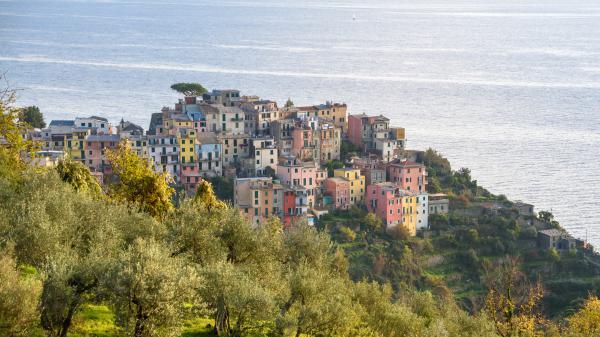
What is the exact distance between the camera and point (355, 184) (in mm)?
52750

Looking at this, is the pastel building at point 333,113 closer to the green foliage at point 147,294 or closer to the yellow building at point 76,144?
the yellow building at point 76,144

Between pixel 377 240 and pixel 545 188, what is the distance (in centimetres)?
2019

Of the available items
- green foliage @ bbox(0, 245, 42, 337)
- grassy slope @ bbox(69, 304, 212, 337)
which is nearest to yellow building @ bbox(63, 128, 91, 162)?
grassy slope @ bbox(69, 304, 212, 337)

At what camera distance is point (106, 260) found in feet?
66.7

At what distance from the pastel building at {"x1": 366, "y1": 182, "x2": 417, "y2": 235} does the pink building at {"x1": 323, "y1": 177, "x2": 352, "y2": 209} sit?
3.66 feet

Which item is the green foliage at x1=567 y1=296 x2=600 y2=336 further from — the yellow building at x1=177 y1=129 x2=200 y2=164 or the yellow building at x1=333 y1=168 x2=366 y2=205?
the yellow building at x1=177 y1=129 x2=200 y2=164

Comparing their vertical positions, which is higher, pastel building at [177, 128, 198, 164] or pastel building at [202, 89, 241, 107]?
pastel building at [202, 89, 241, 107]

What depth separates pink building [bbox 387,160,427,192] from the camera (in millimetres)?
54188

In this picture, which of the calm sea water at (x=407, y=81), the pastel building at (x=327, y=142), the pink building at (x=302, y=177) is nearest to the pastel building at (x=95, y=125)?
the pink building at (x=302, y=177)

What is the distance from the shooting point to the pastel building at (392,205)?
51625 mm

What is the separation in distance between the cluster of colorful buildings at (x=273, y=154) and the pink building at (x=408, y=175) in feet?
0.17

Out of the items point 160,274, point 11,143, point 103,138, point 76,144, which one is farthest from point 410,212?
point 160,274

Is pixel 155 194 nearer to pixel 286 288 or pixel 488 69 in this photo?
pixel 286 288

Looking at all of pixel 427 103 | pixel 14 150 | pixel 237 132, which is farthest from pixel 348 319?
pixel 427 103
